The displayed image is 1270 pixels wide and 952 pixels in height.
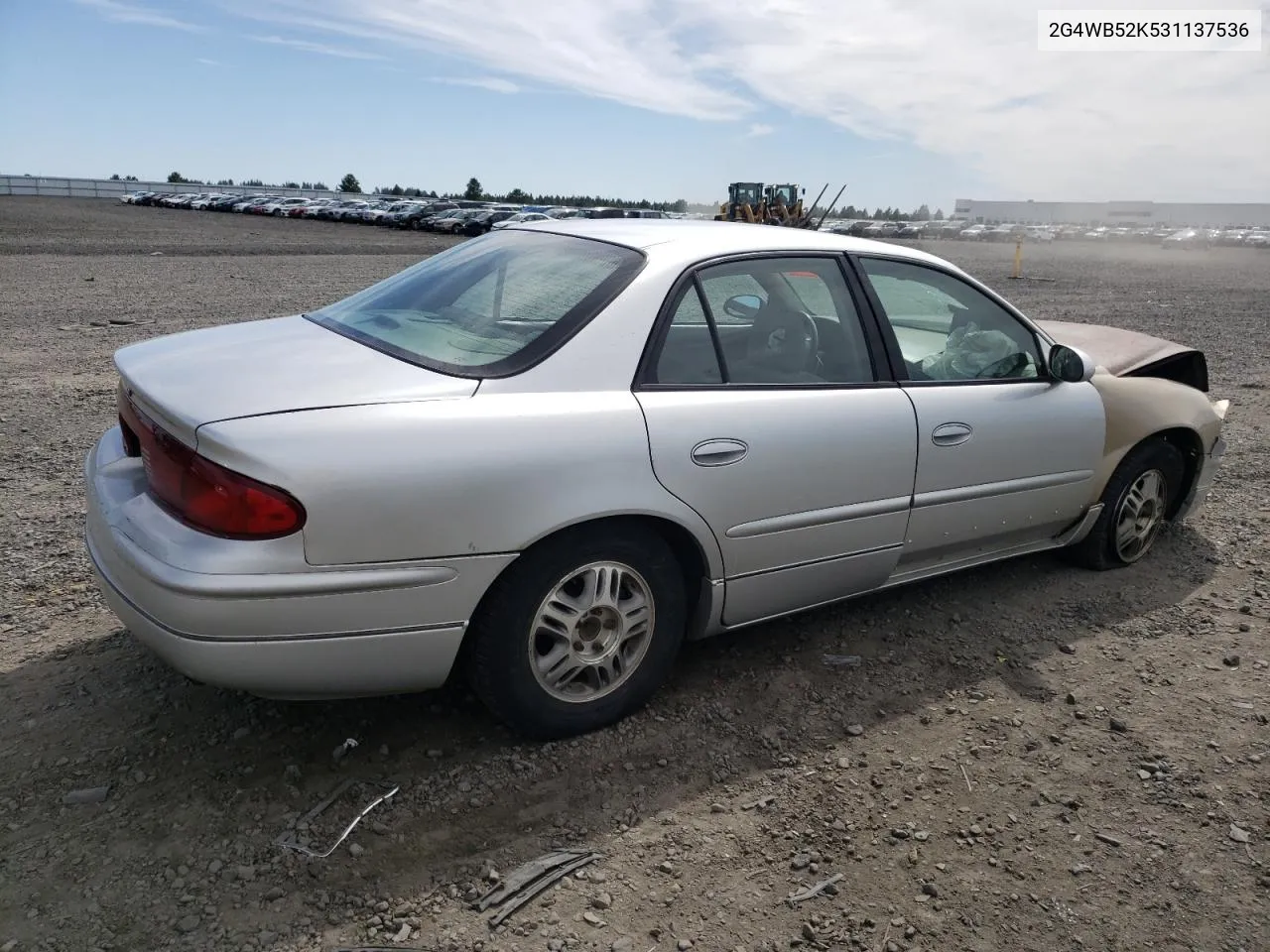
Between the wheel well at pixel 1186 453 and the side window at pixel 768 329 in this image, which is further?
the wheel well at pixel 1186 453

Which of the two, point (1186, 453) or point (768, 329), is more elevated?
point (768, 329)

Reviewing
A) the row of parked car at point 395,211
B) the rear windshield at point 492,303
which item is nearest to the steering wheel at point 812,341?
the rear windshield at point 492,303

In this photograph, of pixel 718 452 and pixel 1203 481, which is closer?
pixel 718 452

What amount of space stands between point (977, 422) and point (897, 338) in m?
0.46

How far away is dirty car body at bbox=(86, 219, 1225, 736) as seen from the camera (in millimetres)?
2508

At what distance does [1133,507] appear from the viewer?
463 cm

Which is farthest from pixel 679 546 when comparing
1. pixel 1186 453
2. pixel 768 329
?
pixel 1186 453

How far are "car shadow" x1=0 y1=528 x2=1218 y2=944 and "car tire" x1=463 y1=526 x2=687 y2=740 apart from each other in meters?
0.14

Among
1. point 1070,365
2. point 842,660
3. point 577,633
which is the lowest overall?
point 842,660

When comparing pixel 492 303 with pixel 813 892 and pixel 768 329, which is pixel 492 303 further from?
pixel 813 892

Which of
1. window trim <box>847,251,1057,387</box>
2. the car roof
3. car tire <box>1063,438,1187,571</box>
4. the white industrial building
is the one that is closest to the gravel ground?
car tire <box>1063,438,1187,571</box>

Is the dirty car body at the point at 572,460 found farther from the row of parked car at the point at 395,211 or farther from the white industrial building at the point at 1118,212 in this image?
the white industrial building at the point at 1118,212

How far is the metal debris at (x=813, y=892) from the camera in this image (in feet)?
8.13

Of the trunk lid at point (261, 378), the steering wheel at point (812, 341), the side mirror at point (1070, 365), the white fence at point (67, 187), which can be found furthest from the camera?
the white fence at point (67, 187)
